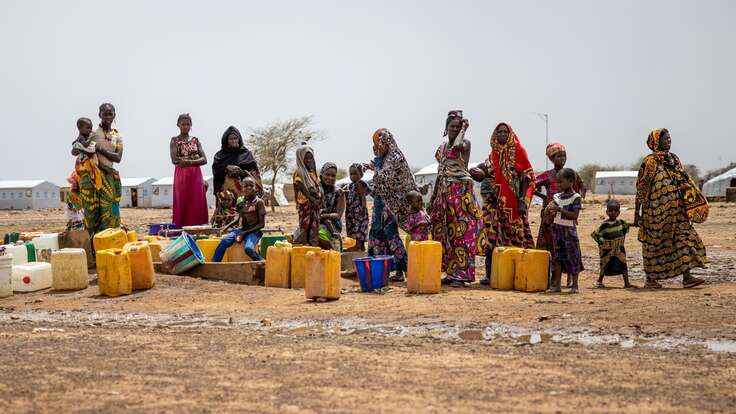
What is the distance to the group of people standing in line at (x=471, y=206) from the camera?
8969 millimetres

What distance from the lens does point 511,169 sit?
30.8ft

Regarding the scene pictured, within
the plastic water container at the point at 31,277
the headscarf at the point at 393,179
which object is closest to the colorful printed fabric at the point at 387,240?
the headscarf at the point at 393,179

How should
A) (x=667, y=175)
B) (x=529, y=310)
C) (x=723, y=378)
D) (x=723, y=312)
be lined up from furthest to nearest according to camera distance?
(x=667, y=175), (x=529, y=310), (x=723, y=312), (x=723, y=378)

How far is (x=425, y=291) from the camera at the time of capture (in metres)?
8.63

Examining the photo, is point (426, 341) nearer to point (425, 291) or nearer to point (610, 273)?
point (425, 291)

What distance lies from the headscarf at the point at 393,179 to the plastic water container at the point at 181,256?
2.39 meters

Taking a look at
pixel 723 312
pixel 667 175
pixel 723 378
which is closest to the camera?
pixel 723 378

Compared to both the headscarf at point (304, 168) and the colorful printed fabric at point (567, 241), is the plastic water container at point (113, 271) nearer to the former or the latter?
the headscarf at point (304, 168)

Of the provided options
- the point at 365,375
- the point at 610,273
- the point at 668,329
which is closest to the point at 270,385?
the point at 365,375

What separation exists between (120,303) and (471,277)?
390 cm

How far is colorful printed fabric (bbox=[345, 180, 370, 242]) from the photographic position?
11.7m

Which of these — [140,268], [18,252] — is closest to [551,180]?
[140,268]

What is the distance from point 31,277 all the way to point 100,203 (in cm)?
145

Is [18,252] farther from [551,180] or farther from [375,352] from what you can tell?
[551,180]
